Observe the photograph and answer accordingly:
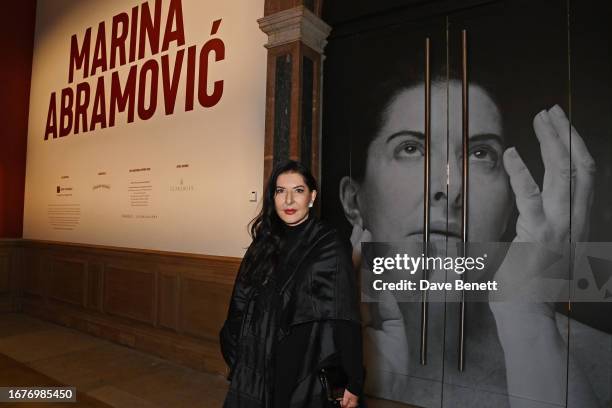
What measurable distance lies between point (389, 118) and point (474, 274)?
3.55 feet

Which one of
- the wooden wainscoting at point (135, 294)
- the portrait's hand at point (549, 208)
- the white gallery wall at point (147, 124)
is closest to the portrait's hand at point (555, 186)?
the portrait's hand at point (549, 208)

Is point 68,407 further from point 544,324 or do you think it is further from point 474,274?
point 544,324

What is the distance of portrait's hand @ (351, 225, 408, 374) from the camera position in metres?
2.71

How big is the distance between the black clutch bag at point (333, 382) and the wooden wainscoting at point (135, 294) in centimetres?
197

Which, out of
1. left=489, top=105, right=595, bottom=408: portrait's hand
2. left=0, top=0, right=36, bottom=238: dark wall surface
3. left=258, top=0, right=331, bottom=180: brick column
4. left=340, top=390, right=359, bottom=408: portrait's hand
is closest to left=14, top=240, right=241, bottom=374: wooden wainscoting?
left=0, top=0, right=36, bottom=238: dark wall surface

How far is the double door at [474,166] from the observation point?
2207 mm

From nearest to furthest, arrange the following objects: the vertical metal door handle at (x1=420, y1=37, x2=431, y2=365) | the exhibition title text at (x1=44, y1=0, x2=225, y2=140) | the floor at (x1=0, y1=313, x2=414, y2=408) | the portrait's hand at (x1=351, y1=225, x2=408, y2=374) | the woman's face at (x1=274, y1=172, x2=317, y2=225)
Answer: the woman's face at (x1=274, y1=172, x2=317, y2=225) → the vertical metal door handle at (x1=420, y1=37, x2=431, y2=365) → the portrait's hand at (x1=351, y1=225, x2=408, y2=374) → the floor at (x1=0, y1=313, x2=414, y2=408) → the exhibition title text at (x1=44, y1=0, x2=225, y2=140)

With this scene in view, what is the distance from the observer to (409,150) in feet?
8.86

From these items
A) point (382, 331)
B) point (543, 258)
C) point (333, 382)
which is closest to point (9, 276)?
point (382, 331)

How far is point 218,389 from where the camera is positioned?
3043 millimetres

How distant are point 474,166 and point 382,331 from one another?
3.83 ft

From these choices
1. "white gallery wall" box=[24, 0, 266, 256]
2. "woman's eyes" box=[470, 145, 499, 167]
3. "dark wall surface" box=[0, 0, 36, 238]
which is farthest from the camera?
"dark wall surface" box=[0, 0, 36, 238]

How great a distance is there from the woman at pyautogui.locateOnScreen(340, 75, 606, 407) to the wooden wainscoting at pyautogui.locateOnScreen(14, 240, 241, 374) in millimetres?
1222

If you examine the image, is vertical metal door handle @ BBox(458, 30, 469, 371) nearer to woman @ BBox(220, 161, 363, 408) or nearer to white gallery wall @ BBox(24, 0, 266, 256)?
woman @ BBox(220, 161, 363, 408)
